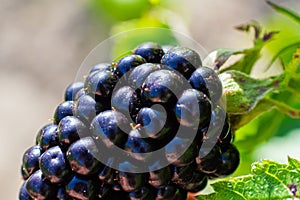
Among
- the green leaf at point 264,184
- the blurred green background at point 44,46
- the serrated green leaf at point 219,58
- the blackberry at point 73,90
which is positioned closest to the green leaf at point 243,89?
the serrated green leaf at point 219,58

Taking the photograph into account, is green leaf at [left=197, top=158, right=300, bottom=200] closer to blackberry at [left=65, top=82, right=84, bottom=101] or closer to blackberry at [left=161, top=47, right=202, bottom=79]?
blackberry at [left=161, top=47, right=202, bottom=79]

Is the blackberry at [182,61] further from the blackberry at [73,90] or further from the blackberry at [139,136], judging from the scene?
the blackberry at [73,90]

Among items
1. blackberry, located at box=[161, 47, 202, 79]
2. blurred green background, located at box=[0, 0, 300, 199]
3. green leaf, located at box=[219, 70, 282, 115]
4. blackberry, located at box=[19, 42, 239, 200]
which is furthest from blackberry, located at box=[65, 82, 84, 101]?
blurred green background, located at box=[0, 0, 300, 199]

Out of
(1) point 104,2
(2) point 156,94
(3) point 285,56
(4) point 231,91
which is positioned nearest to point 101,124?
(2) point 156,94

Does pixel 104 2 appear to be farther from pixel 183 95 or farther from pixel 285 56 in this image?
pixel 183 95

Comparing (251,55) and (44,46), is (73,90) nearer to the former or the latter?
(251,55)

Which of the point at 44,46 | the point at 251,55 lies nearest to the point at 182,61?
the point at 251,55
